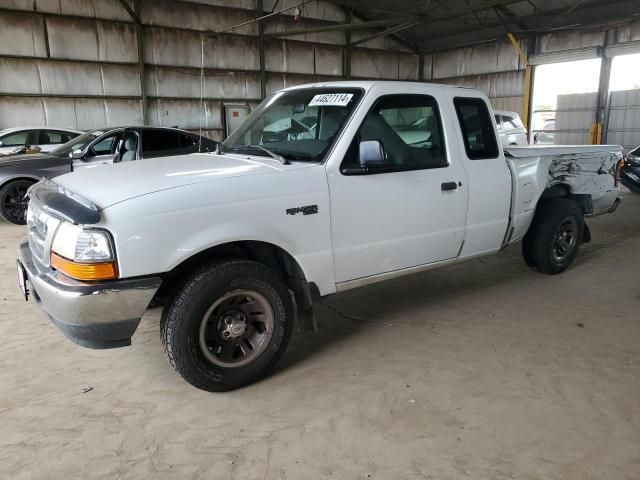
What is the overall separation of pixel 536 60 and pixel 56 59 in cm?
1638

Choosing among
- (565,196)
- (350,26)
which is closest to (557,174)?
(565,196)

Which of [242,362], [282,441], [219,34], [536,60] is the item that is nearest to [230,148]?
[242,362]

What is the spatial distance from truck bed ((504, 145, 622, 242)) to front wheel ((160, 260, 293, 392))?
101 inches

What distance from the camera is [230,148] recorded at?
3.81 meters

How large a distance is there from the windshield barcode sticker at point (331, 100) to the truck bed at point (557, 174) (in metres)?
1.76

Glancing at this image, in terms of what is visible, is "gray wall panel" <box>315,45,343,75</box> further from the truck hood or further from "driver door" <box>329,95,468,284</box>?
the truck hood

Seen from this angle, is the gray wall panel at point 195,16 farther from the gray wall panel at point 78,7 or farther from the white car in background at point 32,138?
the white car in background at point 32,138

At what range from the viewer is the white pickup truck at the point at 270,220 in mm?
2531

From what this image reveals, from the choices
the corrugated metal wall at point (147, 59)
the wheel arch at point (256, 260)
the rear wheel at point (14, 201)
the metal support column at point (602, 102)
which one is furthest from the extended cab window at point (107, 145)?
the metal support column at point (602, 102)

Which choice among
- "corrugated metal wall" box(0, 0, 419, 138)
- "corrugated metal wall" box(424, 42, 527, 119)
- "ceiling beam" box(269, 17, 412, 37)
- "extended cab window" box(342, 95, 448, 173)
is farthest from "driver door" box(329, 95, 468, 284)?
"corrugated metal wall" box(424, 42, 527, 119)

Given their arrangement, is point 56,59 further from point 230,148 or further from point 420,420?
point 420,420

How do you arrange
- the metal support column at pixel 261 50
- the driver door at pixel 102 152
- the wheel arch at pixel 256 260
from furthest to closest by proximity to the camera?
the metal support column at pixel 261 50, the driver door at pixel 102 152, the wheel arch at pixel 256 260

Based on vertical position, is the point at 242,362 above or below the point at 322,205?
below

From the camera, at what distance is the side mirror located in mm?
3115
